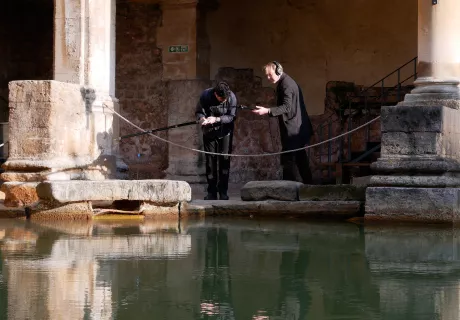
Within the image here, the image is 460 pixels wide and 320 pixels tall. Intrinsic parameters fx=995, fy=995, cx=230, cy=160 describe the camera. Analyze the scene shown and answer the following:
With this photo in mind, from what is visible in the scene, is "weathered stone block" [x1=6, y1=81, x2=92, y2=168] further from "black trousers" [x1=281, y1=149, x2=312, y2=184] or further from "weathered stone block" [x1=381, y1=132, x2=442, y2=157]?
"weathered stone block" [x1=381, y1=132, x2=442, y2=157]

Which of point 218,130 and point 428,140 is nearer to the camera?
point 428,140

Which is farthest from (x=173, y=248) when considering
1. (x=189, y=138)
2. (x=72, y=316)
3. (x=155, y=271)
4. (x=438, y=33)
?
(x=189, y=138)

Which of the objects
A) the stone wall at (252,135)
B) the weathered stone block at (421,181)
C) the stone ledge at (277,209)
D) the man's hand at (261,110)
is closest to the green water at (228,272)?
the weathered stone block at (421,181)

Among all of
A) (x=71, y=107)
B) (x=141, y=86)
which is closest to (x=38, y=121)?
(x=71, y=107)

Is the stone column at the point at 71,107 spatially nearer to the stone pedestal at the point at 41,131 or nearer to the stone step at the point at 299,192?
the stone pedestal at the point at 41,131

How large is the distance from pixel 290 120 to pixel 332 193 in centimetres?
114

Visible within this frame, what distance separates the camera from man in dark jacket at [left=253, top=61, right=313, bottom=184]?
35.7 ft

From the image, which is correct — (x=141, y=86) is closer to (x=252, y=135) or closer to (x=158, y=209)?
(x=252, y=135)

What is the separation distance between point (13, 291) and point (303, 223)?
4.66 metres

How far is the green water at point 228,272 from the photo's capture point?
5000 mm

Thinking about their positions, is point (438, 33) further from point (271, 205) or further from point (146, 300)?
point (146, 300)

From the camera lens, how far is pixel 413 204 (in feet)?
31.6

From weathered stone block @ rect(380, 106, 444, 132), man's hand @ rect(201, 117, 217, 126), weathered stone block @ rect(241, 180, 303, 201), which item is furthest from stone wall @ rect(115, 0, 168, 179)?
weathered stone block @ rect(380, 106, 444, 132)

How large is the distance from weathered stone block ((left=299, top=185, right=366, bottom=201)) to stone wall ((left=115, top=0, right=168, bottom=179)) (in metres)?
5.45
